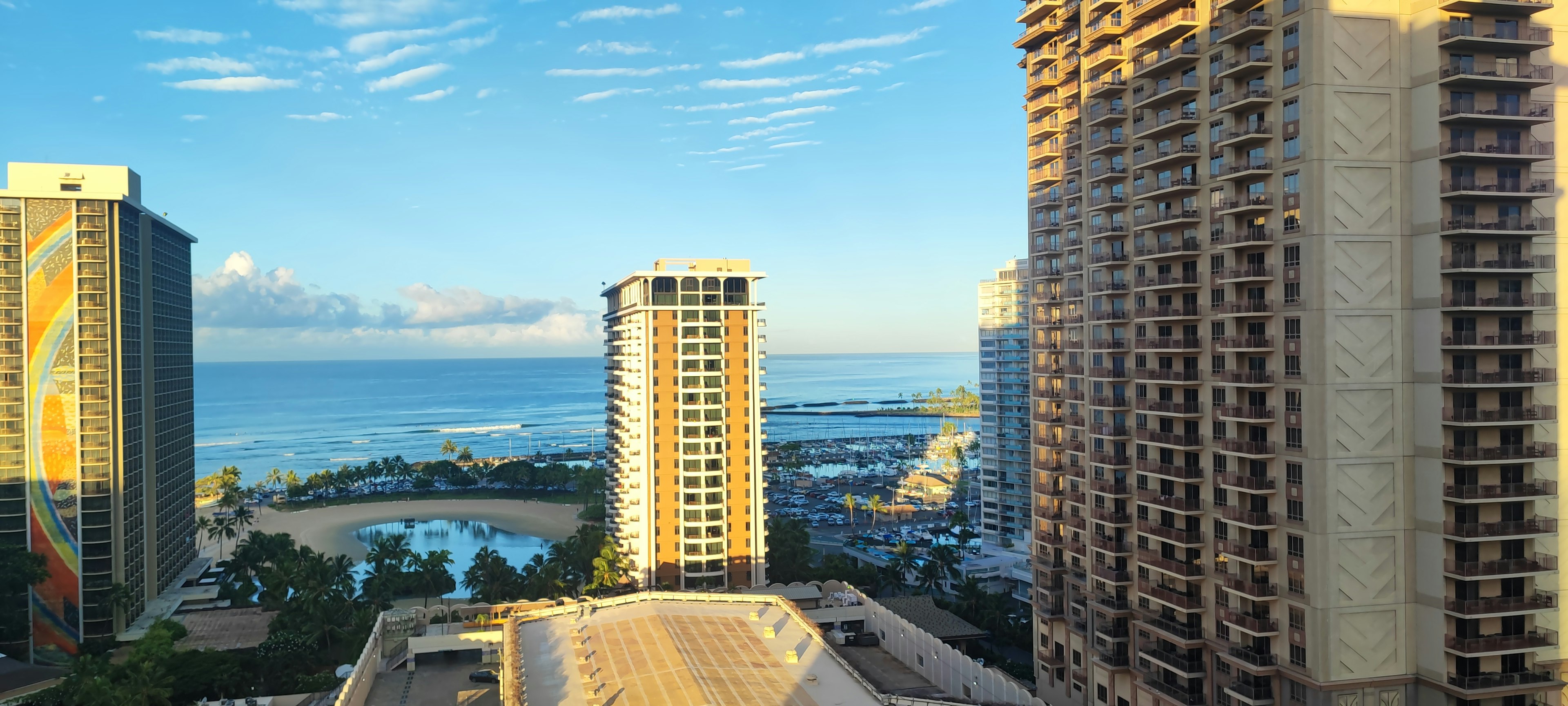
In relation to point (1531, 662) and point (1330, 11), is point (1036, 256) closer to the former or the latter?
point (1330, 11)

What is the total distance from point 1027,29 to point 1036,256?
13213 mm

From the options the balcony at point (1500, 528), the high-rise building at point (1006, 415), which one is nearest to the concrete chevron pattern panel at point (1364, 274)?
the balcony at point (1500, 528)

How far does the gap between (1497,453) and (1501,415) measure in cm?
151

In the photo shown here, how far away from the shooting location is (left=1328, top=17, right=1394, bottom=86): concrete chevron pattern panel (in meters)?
36.4

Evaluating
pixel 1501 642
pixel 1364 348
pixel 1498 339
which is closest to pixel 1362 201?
pixel 1364 348

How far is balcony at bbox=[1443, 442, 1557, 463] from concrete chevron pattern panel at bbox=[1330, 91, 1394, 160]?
1167cm

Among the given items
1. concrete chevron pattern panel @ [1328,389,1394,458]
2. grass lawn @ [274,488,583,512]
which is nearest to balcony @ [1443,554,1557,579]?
concrete chevron pattern panel @ [1328,389,1394,458]

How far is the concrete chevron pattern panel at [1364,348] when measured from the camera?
120 feet

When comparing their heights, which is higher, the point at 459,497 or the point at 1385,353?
the point at 1385,353

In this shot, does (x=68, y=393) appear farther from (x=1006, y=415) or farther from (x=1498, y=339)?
(x=1498, y=339)

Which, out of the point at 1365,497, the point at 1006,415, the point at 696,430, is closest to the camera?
the point at 1365,497

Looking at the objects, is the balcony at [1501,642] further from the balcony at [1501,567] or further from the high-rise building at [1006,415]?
the high-rise building at [1006,415]

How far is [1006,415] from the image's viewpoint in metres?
102

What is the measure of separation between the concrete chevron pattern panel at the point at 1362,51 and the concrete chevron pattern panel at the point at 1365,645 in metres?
20.7
